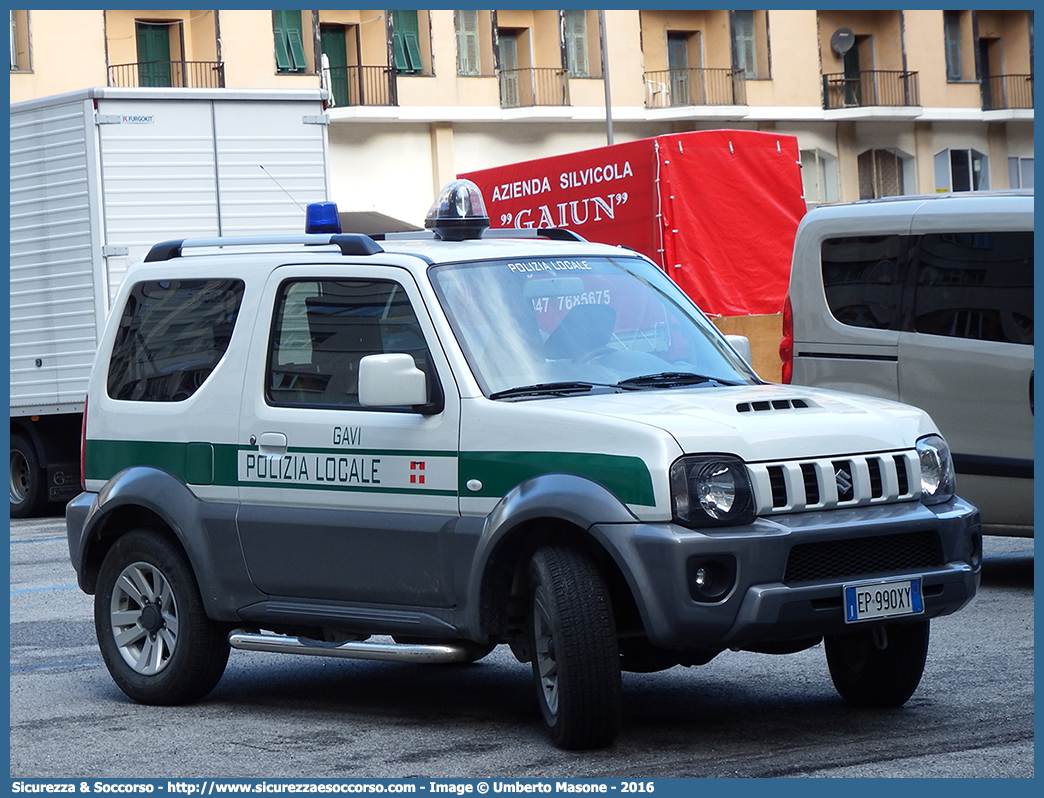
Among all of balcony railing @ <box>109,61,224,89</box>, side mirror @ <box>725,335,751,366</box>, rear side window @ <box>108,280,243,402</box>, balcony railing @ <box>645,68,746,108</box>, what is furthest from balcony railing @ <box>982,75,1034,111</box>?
rear side window @ <box>108,280,243,402</box>

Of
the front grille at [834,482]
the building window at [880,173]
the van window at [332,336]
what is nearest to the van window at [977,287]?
the front grille at [834,482]

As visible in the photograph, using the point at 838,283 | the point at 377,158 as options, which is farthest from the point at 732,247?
the point at 377,158

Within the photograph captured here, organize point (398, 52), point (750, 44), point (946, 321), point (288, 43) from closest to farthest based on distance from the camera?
point (946, 321) → point (288, 43) → point (398, 52) → point (750, 44)

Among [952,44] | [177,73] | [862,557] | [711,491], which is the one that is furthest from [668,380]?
[952,44]

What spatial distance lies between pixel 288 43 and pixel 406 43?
2.69m

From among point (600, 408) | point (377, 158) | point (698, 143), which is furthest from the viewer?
point (377, 158)

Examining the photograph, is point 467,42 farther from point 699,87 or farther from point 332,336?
point 332,336

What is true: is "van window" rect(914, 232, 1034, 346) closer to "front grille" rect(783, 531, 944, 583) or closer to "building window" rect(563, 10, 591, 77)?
"front grille" rect(783, 531, 944, 583)

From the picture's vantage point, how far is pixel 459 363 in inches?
258

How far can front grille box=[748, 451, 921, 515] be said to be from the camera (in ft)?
19.5

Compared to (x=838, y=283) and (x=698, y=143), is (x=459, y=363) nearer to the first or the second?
(x=838, y=283)

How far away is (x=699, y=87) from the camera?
43.1 m

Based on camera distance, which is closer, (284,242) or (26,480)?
(284,242)

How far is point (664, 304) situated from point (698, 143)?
33.1 feet
